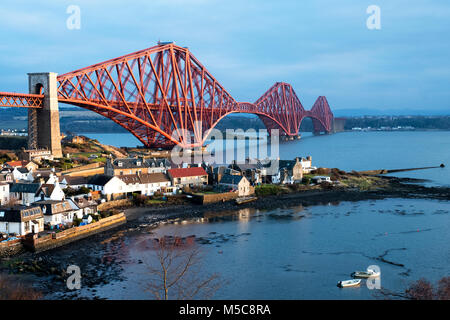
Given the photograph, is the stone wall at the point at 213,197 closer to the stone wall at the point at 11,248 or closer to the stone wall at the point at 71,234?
the stone wall at the point at 71,234

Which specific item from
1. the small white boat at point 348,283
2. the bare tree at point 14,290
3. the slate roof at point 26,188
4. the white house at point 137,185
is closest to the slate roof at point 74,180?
the white house at point 137,185

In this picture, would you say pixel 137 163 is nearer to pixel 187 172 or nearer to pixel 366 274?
pixel 187 172

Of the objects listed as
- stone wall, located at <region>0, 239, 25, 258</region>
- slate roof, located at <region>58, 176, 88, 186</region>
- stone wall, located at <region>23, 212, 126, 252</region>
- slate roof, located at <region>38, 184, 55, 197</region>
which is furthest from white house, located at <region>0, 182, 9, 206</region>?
stone wall, located at <region>0, 239, 25, 258</region>

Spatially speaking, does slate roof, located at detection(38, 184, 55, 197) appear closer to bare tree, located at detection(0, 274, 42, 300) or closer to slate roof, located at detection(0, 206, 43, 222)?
slate roof, located at detection(0, 206, 43, 222)

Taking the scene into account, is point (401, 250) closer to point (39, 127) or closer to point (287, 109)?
point (39, 127)

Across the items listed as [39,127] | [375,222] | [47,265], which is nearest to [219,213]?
[375,222]

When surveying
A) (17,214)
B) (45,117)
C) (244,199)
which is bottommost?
(244,199)

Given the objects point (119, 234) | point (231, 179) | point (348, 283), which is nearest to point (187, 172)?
point (231, 179)
